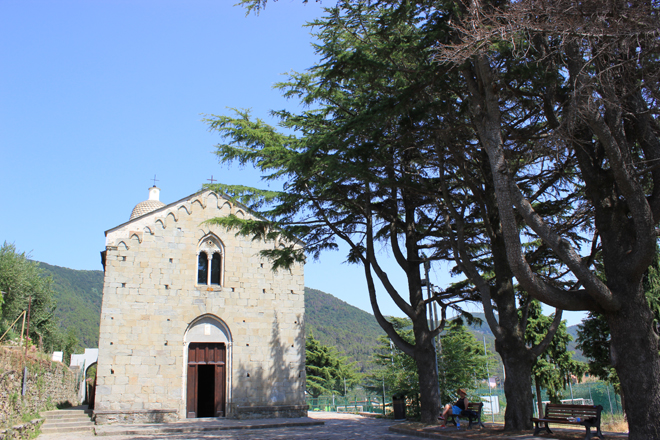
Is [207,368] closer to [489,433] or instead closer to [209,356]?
[209,356]

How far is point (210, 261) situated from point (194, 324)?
2605mm

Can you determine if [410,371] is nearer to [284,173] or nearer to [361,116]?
[284,173]

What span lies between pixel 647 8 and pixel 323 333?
129439mm

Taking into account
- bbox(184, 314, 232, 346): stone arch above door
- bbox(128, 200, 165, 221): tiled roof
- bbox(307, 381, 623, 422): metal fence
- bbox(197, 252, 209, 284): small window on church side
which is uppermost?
bbox(128, 200, 165, 221): tiled roof

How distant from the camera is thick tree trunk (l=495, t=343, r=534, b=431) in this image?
10.2 meters

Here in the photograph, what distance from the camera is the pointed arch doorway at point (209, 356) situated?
18344 mm

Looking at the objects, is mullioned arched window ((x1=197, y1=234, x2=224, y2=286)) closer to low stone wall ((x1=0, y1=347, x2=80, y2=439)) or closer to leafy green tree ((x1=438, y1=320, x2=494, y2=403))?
low stone wall ((x1=0, y1=347, x2=80, y2=439))

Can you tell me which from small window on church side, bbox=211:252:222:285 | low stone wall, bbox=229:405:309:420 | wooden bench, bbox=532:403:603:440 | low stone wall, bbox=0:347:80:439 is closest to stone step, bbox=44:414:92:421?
low stone wall, bbox=0:347:80:439

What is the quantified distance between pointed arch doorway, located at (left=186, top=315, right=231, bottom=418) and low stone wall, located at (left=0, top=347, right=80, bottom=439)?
5003 mm

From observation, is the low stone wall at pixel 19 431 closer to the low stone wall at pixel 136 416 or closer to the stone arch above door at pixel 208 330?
the low stone wall at pixel 136 416

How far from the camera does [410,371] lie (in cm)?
1744

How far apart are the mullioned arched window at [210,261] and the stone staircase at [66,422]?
6.17 metres

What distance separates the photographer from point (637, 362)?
764 centimetres

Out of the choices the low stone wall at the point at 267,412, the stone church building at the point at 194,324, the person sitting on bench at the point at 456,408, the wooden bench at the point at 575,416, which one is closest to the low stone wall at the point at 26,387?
the stone church building at the point at 194,324
